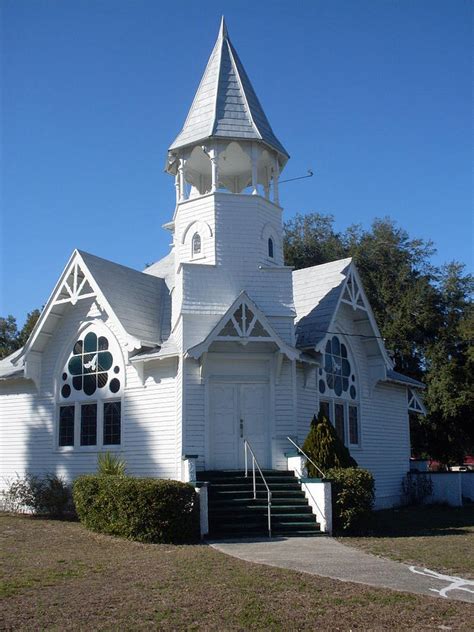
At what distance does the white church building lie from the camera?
18.9m

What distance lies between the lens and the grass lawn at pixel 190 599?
8.19 meters

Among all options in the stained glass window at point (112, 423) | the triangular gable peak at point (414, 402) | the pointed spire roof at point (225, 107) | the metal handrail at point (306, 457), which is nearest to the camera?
the metal handrail at point (306, 457)

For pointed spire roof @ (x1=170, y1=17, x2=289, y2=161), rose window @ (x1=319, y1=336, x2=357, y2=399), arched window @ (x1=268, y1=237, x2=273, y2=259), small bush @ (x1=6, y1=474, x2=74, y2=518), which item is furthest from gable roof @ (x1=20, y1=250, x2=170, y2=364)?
rose window @ (x1=319, y1=336, x2=357, y2=399)

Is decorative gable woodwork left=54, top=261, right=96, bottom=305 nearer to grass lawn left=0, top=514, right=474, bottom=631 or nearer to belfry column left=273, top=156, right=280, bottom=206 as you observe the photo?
belfry column left=273, top=156, right=280, bottom=206

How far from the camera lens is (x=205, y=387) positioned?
18.7 meters

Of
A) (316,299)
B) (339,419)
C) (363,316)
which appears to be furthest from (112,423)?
(363,316)

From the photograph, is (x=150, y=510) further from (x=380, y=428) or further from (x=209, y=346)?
(x=380, y=428)

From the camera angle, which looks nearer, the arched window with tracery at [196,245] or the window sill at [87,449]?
the window sill at [87,449]

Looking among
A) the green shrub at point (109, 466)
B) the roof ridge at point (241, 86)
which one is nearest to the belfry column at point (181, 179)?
the roof ridge at point (241, 86)

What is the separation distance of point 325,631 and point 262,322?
36.9ft

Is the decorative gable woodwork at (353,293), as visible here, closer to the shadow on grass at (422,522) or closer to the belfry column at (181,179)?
the belfry column at (181,179)

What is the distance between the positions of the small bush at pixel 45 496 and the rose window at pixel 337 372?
804cm

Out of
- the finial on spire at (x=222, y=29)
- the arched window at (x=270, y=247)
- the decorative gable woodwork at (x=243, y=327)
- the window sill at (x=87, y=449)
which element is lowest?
the window sill at (x=87, y=449)

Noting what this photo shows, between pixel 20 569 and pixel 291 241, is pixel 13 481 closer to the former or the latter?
pixel 20 569
